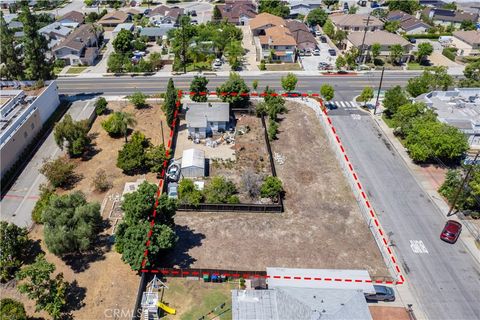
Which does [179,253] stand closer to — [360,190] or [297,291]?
[297,291]

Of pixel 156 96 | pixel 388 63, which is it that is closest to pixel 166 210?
pixel 156 96

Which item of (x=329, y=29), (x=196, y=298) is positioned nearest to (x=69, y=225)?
(x=196, y=298)

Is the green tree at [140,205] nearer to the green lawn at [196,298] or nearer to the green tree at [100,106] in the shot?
the green lawn at [196,298]

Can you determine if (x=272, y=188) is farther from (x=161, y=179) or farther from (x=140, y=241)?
(x=140, y=241)

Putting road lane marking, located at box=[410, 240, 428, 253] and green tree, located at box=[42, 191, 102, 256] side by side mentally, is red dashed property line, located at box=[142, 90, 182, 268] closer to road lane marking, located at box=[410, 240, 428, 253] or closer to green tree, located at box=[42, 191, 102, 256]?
green tree, located at box=[42, 191, 102, 256]

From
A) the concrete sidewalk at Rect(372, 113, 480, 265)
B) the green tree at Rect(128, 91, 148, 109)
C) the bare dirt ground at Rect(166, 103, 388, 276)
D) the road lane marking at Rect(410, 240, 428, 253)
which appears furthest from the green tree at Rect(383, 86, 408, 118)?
the green tree at Rect(128, 91, 148, 109)

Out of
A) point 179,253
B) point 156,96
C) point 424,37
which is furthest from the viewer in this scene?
point 424,37
